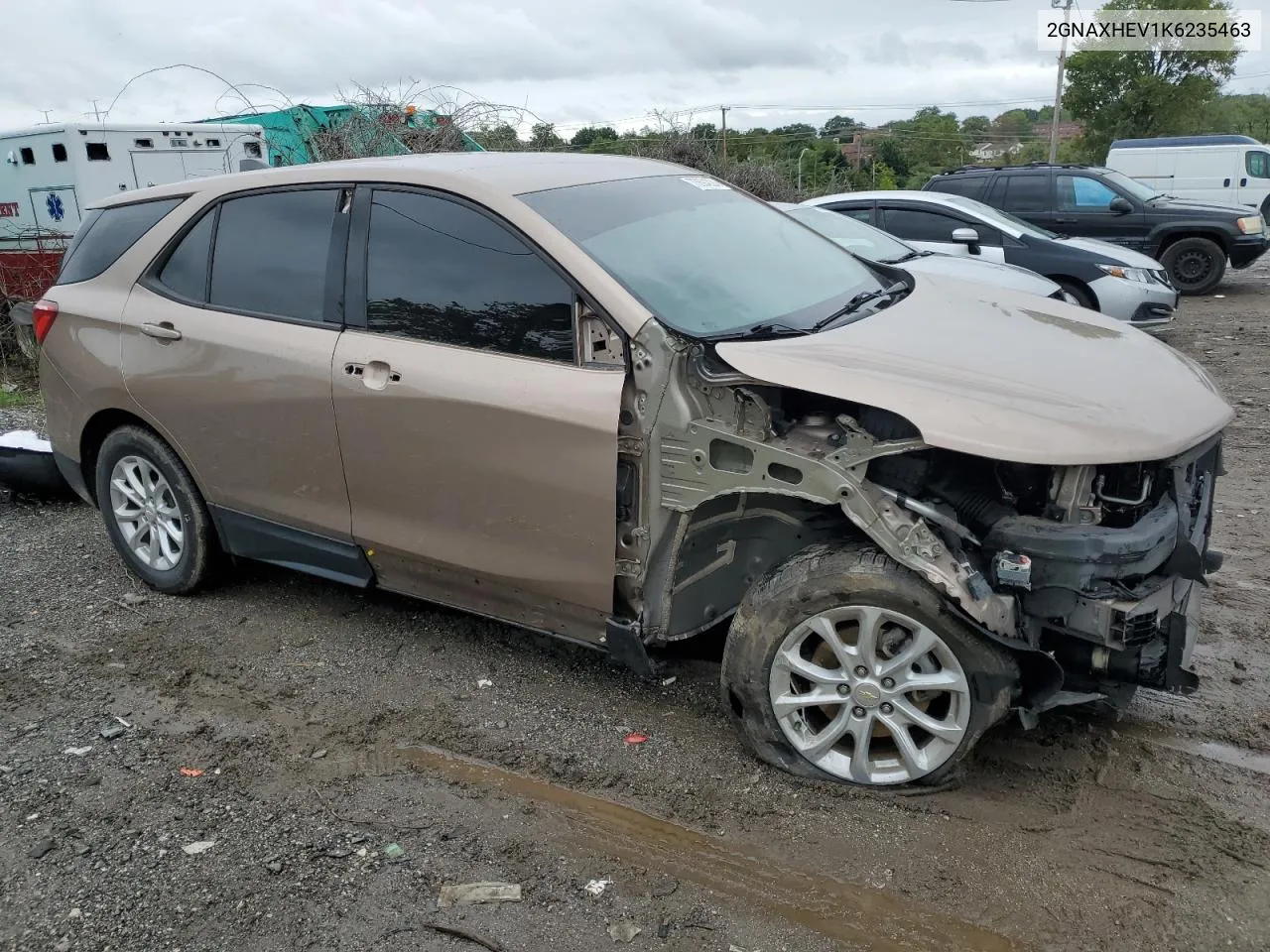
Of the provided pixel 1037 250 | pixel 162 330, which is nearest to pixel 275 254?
pixel 162 330

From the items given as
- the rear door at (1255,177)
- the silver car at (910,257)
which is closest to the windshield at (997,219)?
the silver car at (910,257)

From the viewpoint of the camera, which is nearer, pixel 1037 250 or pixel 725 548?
pixel 725 548

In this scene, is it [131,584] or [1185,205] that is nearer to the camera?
[131,584]

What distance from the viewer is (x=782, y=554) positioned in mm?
3203

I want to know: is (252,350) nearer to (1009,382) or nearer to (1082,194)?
(1009,382)

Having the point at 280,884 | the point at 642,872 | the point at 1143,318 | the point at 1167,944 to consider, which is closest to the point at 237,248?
the point at 280,884

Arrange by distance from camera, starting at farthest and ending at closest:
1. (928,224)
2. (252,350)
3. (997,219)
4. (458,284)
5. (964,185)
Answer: (964,185) < (997,219) < (928,224) < (252,350) < (458,284)

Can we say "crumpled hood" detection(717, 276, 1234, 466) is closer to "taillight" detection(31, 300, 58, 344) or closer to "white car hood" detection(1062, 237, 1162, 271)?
"taillight" detection(31, 300, 58, 344)

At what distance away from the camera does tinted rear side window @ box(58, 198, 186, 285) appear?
441cm

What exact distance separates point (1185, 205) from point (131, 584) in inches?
509

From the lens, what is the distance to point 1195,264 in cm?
1327

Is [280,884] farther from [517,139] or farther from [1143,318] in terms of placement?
[517,139]

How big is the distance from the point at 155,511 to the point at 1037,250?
845 cm

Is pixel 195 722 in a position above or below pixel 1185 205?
below
